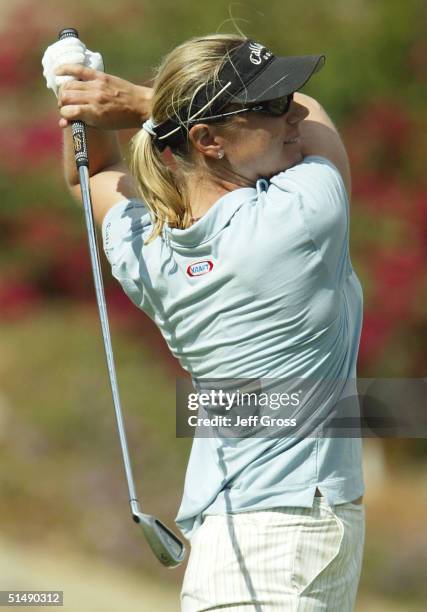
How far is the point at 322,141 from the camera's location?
219 centimetres

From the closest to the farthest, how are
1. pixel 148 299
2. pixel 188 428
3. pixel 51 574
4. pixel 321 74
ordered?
pixel 148 299
pixel 188 428
pixel 51 574
pixel 321 74

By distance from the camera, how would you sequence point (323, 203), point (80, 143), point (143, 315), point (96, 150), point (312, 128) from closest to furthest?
point (323, 203)
point (312, 128)
point (80, 143)
point (96, 150)
point (143, 315)

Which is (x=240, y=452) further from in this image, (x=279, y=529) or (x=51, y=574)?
(x=51, y=574)

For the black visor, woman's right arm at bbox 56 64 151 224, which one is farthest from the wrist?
the black visor

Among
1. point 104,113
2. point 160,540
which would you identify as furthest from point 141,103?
point 160,540

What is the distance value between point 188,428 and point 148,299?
1.89 ft

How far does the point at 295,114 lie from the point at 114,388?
0.66 meters

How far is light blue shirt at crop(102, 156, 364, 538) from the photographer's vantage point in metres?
2.01

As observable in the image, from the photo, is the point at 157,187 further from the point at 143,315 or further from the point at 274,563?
the point at 143,315

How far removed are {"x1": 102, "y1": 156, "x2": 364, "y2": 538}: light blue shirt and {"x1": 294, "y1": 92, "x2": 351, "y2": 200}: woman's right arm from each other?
7cm

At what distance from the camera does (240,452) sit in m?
2.15

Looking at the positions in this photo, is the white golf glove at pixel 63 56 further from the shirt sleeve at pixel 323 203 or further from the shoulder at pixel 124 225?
the shirt sleeve at pixel 323 203

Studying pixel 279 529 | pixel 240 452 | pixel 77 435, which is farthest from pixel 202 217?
pixel 77 435

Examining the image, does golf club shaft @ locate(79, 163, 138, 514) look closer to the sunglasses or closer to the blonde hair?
the blonde hair
